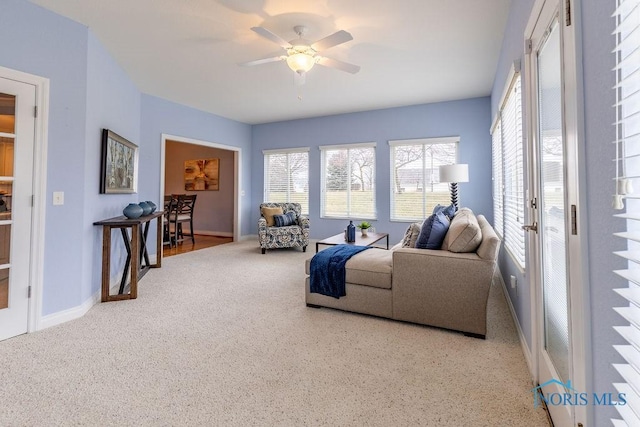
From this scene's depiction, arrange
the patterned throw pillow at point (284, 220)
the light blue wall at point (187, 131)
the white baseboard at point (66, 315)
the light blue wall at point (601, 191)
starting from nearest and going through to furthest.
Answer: the light blue wall at point (601, 191) < the white baseboard at point (66, 315) < the light blue wall at point (187, 131) < the patterned throw pillow at point (284, 220)

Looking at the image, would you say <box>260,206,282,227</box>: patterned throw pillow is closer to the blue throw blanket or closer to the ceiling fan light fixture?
the blue throw blanket

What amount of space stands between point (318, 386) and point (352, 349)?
0.49m

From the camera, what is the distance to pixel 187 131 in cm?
574

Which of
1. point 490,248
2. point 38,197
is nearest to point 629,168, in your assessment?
point 490,248

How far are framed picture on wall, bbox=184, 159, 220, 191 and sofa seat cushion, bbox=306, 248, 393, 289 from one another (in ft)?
20.0

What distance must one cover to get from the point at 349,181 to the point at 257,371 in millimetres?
4915

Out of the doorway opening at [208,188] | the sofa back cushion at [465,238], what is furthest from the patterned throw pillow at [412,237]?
the doorway opening at [208,188]

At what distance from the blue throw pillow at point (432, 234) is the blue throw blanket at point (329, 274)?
26.7 inches

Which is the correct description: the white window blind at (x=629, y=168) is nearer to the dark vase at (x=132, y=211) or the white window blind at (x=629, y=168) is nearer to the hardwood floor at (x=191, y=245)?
the dark vase at (x=132, y=211)

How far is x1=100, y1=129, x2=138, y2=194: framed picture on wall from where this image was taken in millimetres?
3312

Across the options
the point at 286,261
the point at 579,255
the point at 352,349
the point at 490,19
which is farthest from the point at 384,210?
the point at 579,255

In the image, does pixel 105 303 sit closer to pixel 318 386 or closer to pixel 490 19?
pixel 318 386

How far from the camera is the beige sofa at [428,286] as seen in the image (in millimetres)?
2354

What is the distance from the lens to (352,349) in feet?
7.23
